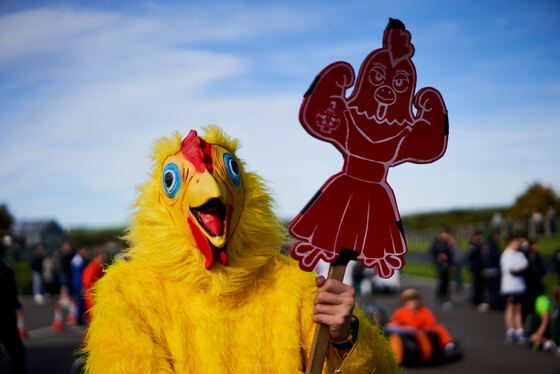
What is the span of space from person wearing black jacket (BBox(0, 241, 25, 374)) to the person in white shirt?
22.6 ft

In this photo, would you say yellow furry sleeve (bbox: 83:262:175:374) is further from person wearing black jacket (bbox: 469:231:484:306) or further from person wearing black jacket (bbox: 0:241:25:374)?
person wearing black jacket (bbox: 469:231:484:306)

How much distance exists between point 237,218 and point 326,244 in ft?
1.58

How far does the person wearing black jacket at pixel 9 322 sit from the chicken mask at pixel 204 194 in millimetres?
3871

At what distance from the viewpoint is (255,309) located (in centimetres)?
213

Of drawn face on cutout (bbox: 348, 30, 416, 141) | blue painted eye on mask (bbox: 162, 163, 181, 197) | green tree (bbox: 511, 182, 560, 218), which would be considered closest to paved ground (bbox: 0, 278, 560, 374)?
blue painted eye on mask (bbox: 162, 163, 181, 197)

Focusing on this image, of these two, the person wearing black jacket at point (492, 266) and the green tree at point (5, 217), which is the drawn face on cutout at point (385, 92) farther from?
the green tree at point (5, 217)

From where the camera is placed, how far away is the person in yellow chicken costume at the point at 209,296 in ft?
6.35

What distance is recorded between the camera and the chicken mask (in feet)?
6.84

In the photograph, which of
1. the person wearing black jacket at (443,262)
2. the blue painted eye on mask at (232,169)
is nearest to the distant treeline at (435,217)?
the person wearing black jacket at (443,262)

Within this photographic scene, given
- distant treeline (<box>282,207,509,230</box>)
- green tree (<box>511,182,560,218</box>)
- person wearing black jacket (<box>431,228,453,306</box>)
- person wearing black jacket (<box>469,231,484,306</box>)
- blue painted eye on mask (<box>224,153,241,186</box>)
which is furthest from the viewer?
distant treeline (<box>282,207,509,230</box>)

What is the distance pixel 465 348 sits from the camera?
7.98m

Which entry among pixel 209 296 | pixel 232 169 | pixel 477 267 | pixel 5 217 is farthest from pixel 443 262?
pixel 5 217

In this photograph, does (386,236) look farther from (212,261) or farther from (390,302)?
(390,302)

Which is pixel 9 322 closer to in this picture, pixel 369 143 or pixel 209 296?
pixel 209 296
